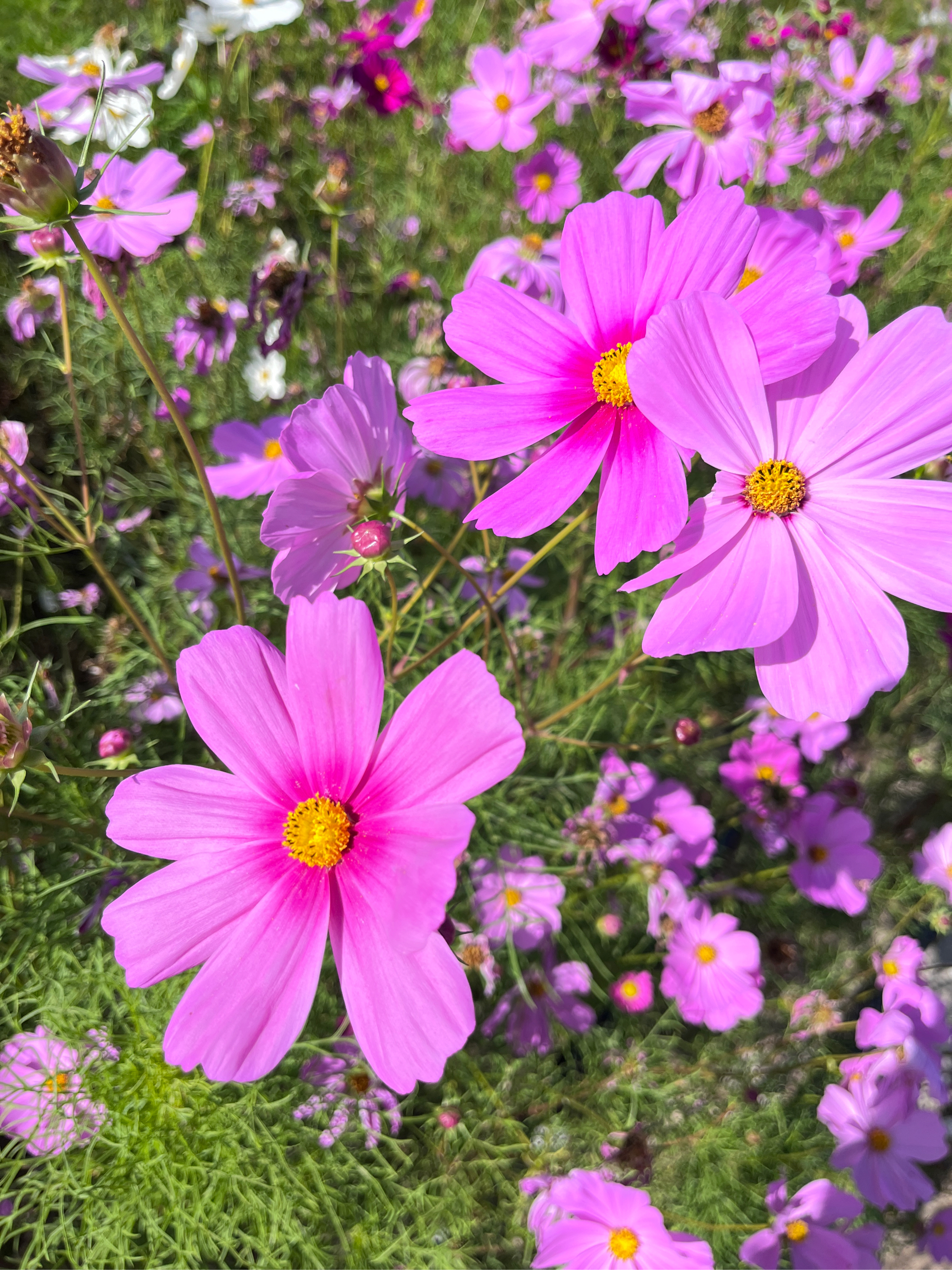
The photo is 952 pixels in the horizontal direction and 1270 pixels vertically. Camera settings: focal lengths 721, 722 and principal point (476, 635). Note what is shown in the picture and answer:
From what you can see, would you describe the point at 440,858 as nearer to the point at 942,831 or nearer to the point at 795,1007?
the point at 795,1007

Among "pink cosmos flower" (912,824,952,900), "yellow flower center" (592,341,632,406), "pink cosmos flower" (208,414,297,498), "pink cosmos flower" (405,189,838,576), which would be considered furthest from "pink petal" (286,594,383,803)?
"pink cosmos flower" (912,824,952,900)

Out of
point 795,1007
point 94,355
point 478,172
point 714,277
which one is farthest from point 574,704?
point 478,172

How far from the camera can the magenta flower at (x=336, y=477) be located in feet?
1.87

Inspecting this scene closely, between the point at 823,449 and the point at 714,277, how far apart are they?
0.15m

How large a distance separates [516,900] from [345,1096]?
0.35 metres

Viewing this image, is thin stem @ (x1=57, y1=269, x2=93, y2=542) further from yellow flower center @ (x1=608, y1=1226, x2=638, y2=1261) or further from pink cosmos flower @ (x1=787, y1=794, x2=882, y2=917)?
pink cosmos flower @ (x1=787, y1=794, x2=882, y2=917)

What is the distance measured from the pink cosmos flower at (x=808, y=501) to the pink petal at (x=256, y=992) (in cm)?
33

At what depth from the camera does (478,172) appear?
6.61ft

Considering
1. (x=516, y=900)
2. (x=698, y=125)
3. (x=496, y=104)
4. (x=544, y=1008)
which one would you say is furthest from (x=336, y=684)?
(x=496, y=104)

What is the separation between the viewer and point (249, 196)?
1.44 m

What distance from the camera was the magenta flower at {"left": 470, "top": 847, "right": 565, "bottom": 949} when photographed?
114 centimetres

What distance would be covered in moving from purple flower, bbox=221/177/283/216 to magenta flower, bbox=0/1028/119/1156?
1459 mm

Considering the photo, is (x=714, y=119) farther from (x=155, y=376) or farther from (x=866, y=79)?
(x=155, y=376)

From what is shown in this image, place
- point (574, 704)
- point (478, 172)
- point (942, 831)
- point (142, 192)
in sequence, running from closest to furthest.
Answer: point (574, 704)
point (142, 192)
point (942, 831)
point (478, 172)
